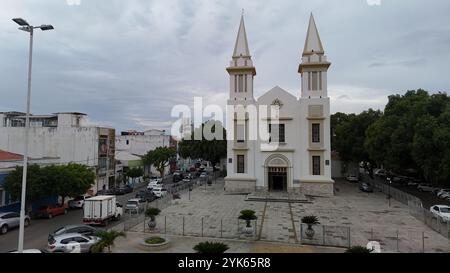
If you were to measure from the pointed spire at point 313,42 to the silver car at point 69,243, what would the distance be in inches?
1290

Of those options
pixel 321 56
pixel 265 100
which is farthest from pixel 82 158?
pixel 321 56

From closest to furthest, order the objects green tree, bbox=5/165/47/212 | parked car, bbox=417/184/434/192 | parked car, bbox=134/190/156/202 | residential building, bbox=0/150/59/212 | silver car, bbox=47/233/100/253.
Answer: silver car, bbox=47/233/100/253 → green tree, bbox=5/165/47/212 → residential building, bbox=0/150/59/212 → parked car, bbox=134/190/156/202 → parked car, bbox=417/184/434/192

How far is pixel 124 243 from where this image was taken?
59.1 feet

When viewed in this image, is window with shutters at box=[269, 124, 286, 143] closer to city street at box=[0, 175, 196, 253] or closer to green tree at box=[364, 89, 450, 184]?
green tree at box=[364, 89, 450, 184]

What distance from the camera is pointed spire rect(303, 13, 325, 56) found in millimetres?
39156

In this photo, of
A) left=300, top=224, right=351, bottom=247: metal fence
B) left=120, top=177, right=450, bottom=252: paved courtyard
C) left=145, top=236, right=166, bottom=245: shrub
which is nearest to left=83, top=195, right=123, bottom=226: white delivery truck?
left=120, top=177, right=450, bottom=252: paved courtyard

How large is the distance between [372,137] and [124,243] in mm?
33150

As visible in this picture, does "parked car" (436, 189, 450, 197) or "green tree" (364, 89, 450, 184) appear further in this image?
"parked car" (436, 189, 450, 197)

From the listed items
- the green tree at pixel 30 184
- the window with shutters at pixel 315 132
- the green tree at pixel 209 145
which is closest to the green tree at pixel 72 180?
the green tree at pixel 30 184

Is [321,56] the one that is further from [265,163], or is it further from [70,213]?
[70,213]

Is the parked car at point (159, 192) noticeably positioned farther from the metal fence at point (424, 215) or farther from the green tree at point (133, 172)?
the metal fence at point (424, 215)

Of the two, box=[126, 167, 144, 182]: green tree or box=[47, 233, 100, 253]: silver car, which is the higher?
box=[126, 167, 144, 182]: green tree

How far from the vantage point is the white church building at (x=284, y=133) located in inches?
1479
